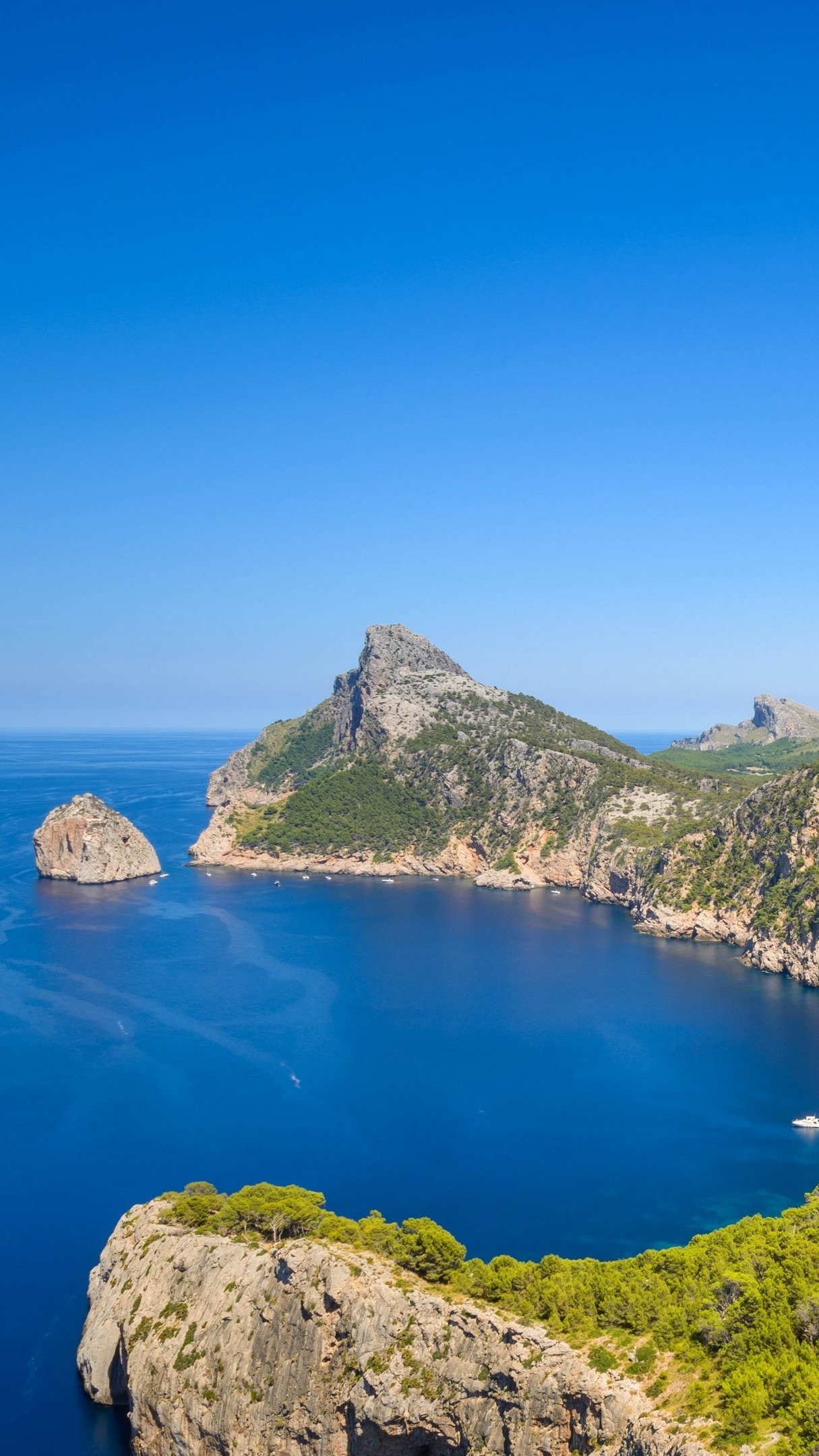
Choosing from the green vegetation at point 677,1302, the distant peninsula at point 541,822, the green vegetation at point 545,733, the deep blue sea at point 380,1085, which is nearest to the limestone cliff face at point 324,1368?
the green vegetation at point 677,1302

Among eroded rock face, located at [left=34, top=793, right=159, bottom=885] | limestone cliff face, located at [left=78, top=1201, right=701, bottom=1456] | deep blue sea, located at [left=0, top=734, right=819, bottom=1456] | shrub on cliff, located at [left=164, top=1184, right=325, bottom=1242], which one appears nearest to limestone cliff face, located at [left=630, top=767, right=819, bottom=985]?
deep blue sea, located at [left=0, top=734, right=819, bottom=1456]

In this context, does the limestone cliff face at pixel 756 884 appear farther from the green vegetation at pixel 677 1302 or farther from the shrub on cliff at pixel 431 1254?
the shrub on cliff at pixel 431 1254

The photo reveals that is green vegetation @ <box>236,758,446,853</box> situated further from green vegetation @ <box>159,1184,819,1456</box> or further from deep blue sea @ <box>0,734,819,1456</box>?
green vegetation @ <box>159,1184,819,1456</box>

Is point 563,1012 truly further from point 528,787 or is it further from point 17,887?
point 17,887

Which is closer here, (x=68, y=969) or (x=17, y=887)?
(x=68, y=969)

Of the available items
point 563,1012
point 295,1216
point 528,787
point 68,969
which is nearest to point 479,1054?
point 563,1012

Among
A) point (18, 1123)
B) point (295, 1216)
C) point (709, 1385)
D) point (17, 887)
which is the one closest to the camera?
point (709, 1385)

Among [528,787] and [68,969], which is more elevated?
[528,787]
